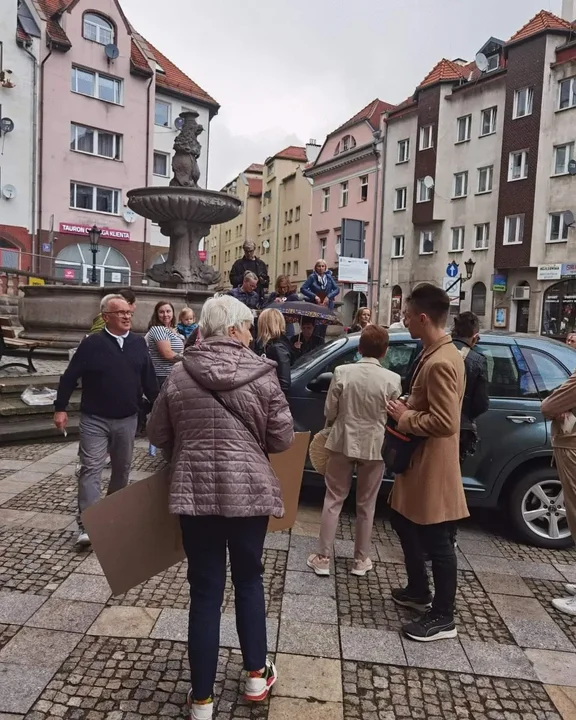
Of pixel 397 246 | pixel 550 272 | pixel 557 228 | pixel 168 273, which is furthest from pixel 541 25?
pixel 168 273

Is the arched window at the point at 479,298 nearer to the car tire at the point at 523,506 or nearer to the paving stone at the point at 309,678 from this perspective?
the car tire at the point at 523,506

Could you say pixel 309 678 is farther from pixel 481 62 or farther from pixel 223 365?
pixel 481 62

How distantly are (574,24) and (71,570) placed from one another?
37.2m

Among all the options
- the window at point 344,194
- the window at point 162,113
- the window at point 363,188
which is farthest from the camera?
the window at point 344,194

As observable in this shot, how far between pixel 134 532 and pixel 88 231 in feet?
106

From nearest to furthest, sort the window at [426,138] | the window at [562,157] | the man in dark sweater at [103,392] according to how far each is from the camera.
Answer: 1. the man in dark sweater at [103,392]
2. the window at [562,157]
3. the window at [426,138]

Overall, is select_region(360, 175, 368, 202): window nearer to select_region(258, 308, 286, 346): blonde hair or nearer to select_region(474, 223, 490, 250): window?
select_region(474, 223, 490, 250): window

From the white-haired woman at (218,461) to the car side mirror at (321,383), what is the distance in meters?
2.87

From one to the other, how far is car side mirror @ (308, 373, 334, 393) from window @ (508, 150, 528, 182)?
3022 cm

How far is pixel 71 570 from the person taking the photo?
4.28 meters

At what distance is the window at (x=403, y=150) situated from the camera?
39.7 metres

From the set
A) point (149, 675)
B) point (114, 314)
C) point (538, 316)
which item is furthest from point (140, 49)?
point (149, 675)

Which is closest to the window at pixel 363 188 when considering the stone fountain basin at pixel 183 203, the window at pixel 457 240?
the window at pixel 457 240

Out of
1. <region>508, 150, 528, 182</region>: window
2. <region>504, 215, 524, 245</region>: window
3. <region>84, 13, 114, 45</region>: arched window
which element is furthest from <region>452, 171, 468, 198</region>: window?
<region>84, 13, 114, 45</region>: arched window
